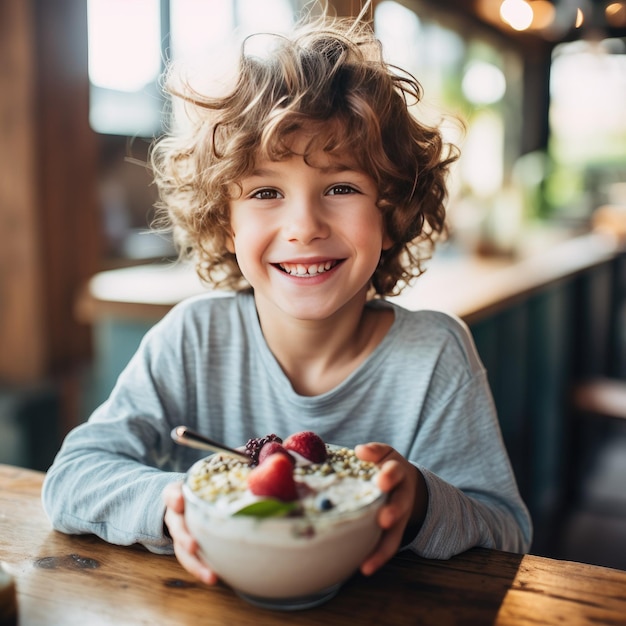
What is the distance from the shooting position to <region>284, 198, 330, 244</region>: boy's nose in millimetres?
1027

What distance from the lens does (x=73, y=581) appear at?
82 centimetres

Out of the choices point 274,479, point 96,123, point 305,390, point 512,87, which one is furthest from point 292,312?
point 512,87

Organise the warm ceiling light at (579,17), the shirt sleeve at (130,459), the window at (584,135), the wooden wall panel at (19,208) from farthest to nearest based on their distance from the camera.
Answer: the window at (584,135) → the warm ceiling light at (579,17) → the wooden wall panel at (19,208) → the shirt sleeve at (130,459)

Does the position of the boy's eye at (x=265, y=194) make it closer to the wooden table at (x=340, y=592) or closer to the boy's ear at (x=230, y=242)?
the boy's ear at (x=230, y=242)

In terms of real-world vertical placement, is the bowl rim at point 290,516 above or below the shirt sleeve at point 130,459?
above

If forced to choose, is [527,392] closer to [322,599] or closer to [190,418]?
[190,418]

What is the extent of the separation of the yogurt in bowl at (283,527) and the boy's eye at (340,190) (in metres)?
0.45

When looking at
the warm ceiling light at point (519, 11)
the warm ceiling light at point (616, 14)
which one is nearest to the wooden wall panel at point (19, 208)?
the warm ceiling light at point (519, 11)

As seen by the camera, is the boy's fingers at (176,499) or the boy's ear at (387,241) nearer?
the boy's fingers at (176,499)

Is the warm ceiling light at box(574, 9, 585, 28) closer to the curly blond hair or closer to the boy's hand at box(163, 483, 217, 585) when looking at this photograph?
the curly blond hair

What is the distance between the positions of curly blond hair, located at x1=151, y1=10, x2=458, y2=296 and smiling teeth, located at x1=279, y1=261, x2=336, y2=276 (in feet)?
0.46

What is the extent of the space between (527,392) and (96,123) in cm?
260

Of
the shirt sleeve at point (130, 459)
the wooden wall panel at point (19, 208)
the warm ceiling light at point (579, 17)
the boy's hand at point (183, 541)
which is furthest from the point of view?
the warm ceiling light at point (579, 17)

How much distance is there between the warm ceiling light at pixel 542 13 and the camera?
347 centimetres
